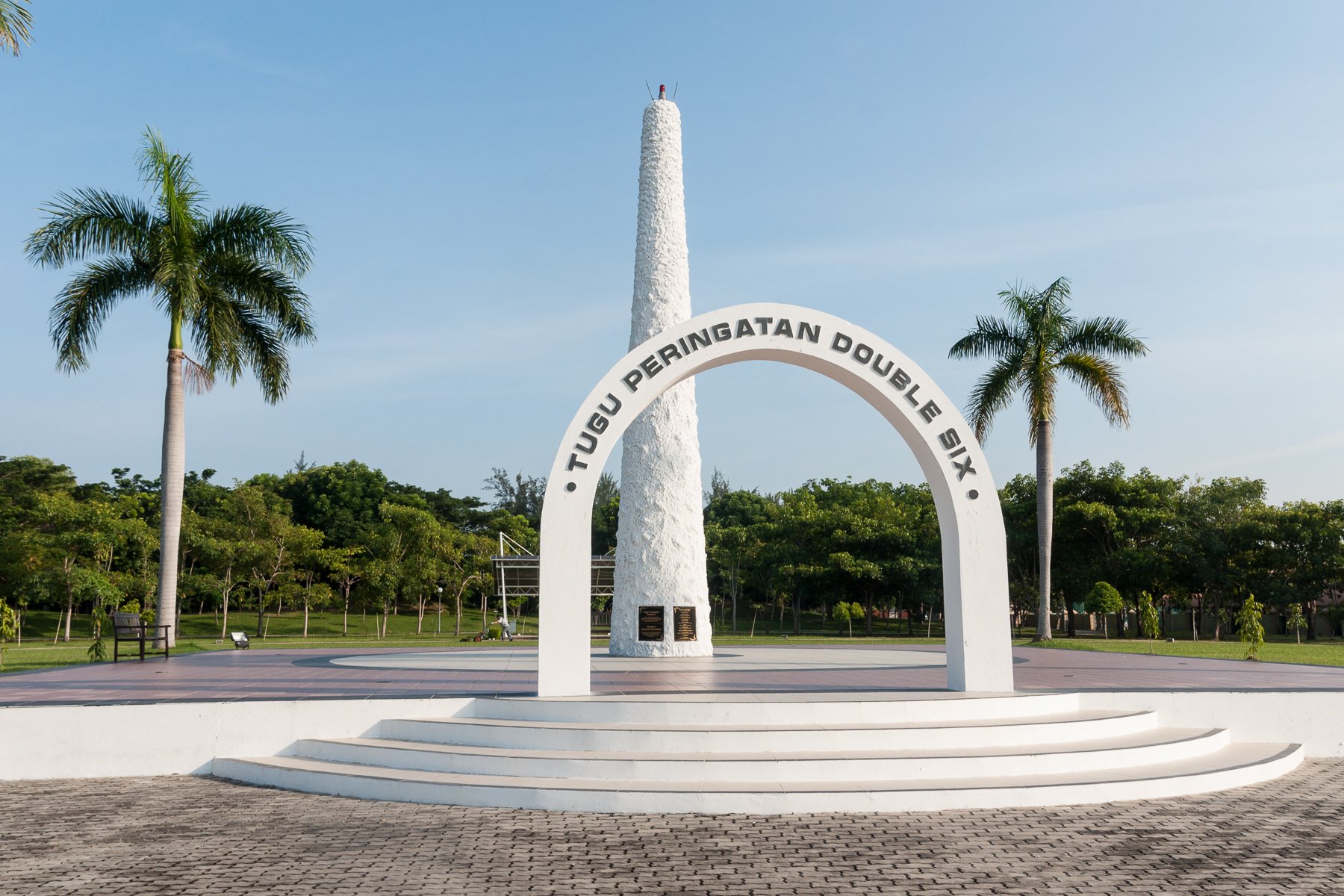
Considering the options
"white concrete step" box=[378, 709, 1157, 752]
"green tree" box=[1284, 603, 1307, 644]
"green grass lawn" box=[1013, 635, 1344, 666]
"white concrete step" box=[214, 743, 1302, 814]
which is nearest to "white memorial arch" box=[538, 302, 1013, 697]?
"white concrete step" box=[378, 709, 1157, 752]

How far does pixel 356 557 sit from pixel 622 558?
3231 cm

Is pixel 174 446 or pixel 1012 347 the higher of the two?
pixel 1012 347

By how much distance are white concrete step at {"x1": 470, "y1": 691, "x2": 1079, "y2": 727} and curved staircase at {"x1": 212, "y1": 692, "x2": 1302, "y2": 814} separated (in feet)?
0.05

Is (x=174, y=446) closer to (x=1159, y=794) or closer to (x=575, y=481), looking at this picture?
(x=575, y=481)

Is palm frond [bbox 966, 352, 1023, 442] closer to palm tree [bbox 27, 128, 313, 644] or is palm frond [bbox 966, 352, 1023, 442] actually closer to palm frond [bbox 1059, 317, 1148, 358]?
palm frond [bbox 1059, 317, 1148, 358]

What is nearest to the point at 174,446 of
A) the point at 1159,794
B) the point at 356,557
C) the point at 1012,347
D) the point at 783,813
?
the point at 783,813

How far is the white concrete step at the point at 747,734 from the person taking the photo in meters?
8.81

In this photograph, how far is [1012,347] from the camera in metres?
28.3

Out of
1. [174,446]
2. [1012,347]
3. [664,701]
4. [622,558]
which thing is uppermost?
[1012,347]

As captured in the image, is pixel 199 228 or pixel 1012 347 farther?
pixel 1012 347

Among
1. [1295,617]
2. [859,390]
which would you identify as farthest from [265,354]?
[1295,617]

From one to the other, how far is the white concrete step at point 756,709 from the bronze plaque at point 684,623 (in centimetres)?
827

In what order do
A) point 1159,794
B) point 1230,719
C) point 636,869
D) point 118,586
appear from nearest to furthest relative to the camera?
point 636,869 < point 1159,794 < point 1230,719 < point 118,586

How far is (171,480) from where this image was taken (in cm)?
2084
